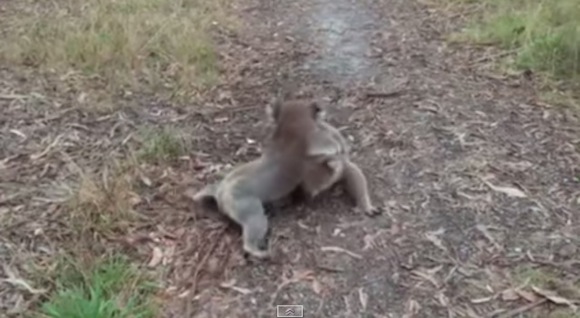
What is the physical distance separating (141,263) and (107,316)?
17.6 inches

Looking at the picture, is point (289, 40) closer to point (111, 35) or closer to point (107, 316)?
point (111, 35)

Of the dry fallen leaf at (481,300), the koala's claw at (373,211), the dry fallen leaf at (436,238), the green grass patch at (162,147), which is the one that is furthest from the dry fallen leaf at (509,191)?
the green grass patch at (162,147)

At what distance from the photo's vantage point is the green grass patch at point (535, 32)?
5535 millimetres

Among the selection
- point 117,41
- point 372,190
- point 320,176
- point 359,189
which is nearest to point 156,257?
point 320,176

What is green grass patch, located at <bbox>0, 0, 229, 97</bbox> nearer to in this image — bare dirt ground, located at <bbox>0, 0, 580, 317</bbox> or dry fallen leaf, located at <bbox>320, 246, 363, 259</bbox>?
bare dirt ground, located at <bbox>0, 0, 580, 317</bbox>

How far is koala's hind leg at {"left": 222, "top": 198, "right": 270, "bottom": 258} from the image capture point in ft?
11.4

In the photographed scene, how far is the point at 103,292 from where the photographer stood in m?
3.22

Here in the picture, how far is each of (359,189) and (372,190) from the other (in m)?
0.18

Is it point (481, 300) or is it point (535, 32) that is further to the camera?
point (535, 32)

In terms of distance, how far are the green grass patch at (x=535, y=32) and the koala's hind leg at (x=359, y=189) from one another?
2.16 m

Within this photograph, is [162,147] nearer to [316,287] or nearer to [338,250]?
[338,250]

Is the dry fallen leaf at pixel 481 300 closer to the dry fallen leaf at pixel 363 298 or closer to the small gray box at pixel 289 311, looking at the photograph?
the dry fallen leaf at pixel 363 298

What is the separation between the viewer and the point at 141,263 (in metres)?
3.46

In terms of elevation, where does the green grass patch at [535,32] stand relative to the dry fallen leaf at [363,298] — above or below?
below
